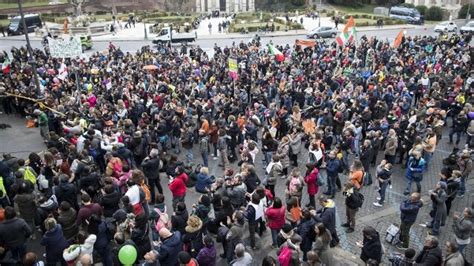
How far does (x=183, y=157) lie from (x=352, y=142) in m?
5.67

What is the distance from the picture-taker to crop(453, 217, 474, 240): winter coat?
27.7 ft

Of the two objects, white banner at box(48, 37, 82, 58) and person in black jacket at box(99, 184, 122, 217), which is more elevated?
white banner at box(48, 37, 82, 58)

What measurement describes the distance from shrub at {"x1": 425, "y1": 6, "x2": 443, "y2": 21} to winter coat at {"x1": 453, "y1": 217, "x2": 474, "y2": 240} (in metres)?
62.3

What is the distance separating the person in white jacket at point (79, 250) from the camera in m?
7.40

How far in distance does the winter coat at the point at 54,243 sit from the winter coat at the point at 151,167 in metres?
3.26

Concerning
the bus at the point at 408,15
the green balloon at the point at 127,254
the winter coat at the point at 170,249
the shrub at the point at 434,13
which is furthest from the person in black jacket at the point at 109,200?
the shrub at the point at 434,13

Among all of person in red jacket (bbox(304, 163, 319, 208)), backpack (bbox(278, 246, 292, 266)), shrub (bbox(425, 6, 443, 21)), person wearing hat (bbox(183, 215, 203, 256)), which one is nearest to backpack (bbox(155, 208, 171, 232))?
person wearing hat (bbox(183, 215, 203, 256))

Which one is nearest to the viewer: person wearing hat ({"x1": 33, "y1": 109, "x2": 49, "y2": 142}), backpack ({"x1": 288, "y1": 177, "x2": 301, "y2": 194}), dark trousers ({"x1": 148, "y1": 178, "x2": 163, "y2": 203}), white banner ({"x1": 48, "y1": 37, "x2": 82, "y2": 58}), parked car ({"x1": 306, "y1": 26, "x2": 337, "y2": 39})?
backpack ({"x1": 288, "y1": 177, "x2": 301, "y2": 194})

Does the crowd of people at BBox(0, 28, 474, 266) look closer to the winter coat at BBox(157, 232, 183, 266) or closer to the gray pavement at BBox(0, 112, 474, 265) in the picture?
the winter coat at BBox(157, 232, 183, 266)

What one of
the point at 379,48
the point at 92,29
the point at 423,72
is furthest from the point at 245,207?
the point at 92,29

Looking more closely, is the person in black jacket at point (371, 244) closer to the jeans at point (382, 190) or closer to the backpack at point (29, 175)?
the jeans at point (382, 190)

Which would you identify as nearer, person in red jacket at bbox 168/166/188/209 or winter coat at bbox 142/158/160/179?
person in red jacket at bbox 168/166/188/209

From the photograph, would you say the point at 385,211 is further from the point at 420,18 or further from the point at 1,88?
the point at 420,18

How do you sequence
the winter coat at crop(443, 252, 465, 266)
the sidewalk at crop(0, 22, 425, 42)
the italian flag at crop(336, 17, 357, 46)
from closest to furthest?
1. the winter coat at crop(443, 252, 465, 266)
2. the italian flag at crop(336, 17, 357, 46)
3. the sidewalk at crop(0, 22, 425, 42)
